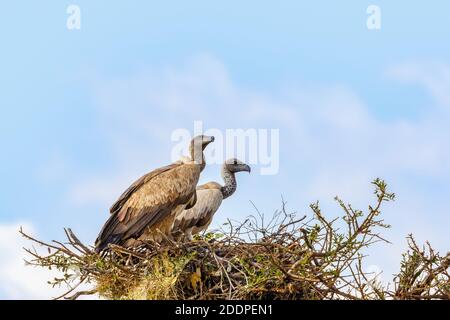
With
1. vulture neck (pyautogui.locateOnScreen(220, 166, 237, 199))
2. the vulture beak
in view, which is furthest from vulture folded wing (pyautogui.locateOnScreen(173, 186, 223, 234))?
the vulture beak

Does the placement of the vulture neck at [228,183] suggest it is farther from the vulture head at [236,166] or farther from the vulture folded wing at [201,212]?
the vulture folded wing at [201,212]

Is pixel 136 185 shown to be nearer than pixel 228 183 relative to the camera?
Yes

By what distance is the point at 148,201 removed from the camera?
11.2 m

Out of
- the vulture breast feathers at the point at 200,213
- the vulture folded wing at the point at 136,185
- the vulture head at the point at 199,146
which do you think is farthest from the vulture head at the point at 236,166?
the vulture folded wing at the point at 136,185

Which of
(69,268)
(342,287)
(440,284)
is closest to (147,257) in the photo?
(69,268)

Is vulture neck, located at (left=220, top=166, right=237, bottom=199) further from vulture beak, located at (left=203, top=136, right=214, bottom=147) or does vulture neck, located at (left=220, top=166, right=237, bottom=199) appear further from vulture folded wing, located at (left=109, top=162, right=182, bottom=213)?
vulture folded wing, located at (left=109, top=162, right=182, bottom=213)

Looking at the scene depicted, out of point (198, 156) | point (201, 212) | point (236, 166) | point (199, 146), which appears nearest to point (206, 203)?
point (201, 212)

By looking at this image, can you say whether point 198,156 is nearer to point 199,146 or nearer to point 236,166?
point 199,146

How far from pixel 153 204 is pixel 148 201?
0.08 m

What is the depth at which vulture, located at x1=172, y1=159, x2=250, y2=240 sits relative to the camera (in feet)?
38.8
